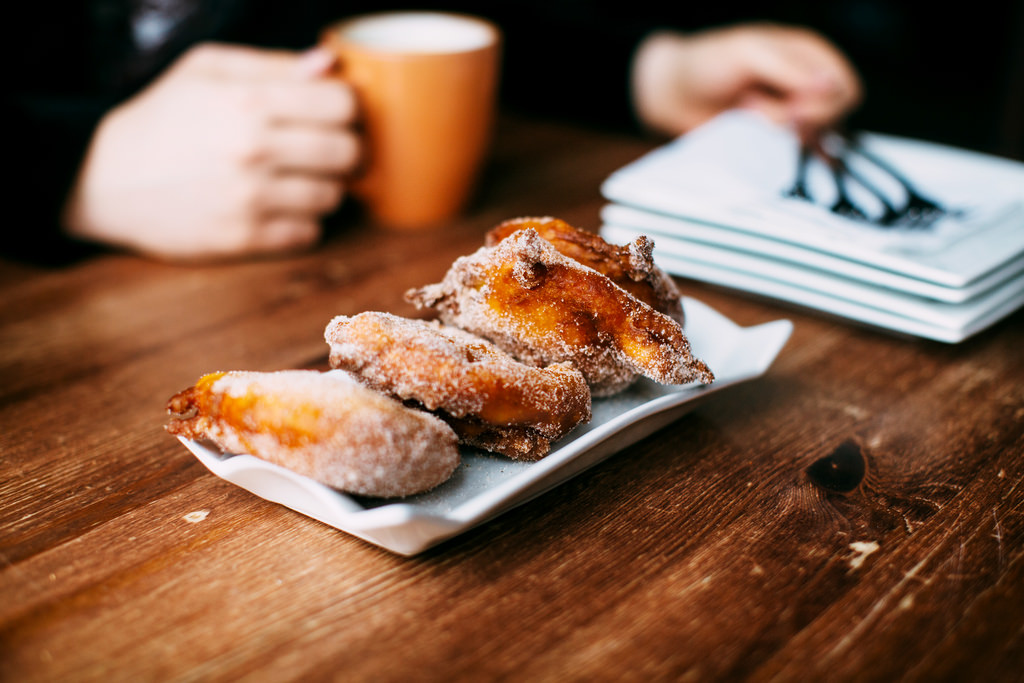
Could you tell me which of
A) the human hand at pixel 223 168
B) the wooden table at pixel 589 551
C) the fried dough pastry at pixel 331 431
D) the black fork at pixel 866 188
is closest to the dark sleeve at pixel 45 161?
the human hand at pixel 223 168

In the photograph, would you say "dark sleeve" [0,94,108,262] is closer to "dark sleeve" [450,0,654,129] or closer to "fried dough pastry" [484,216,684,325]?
"fried dough pastry" [484,216,684,325]

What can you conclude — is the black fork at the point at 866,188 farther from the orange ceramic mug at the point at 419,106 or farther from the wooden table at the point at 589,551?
the orange ceramic mug at the point at 419,106

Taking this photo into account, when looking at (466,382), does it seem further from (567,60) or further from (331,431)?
(567,60)

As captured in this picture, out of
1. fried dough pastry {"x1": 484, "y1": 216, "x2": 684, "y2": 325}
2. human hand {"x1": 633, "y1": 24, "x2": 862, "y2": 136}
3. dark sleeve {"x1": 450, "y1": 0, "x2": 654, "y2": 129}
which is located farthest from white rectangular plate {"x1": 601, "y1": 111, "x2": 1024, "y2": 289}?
dark sleeve {"x1": 450, "y1": 0, "x2": 654, "y2": 129}

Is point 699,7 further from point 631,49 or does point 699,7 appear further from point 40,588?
point 40,588

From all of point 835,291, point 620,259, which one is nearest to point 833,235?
point 835,291
